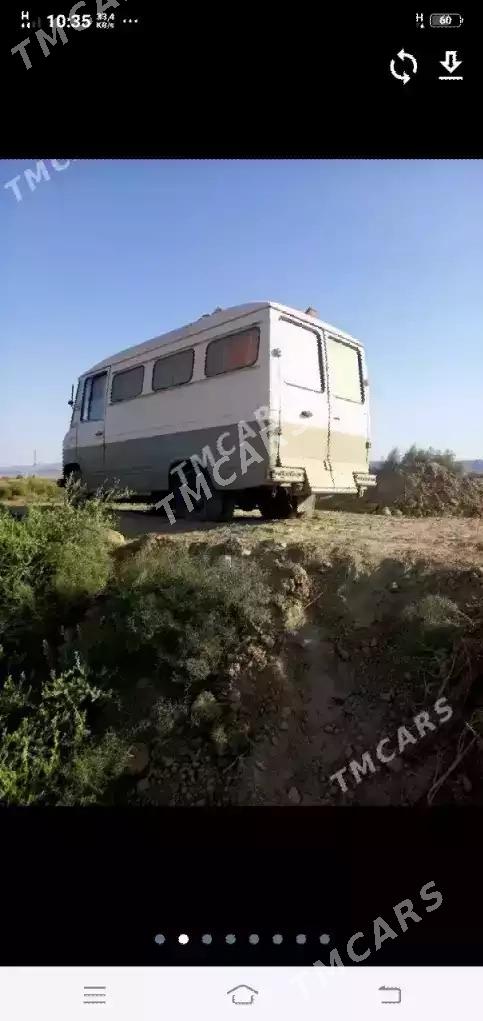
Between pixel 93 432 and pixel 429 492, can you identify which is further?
pixel 429 492

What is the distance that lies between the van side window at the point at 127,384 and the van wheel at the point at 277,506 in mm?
2387

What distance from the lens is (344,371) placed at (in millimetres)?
6383

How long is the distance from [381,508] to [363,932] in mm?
8505

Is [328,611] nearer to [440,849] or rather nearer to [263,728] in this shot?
[263,728]

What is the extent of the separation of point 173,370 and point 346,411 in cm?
224

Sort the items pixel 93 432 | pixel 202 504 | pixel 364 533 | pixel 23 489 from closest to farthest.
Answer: pixel 364 533
pixel 202 504
pixel 93 432
pixel 23 489

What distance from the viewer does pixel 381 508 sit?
9477 millimetres

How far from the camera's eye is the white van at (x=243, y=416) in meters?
5.40

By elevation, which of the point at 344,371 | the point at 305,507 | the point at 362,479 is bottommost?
the point at 305,507

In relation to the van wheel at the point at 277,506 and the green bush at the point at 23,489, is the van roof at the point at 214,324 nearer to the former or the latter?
the van wheel at the point at 277,506
